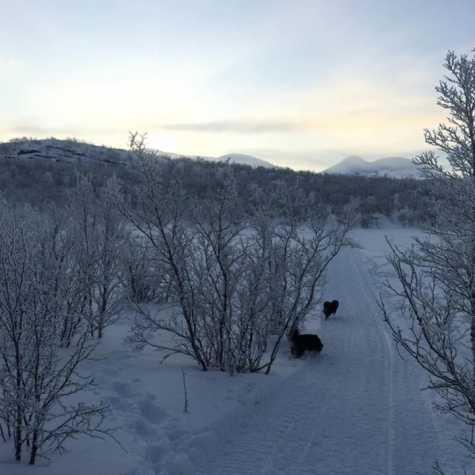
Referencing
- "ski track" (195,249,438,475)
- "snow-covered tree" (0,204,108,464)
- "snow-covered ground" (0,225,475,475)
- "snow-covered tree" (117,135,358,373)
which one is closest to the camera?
"snow-covered tree" (0,204,108,464)

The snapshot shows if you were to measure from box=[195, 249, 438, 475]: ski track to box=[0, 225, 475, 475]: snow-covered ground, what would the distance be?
2 cm

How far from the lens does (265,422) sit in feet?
25.6

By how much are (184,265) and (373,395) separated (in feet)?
15.4

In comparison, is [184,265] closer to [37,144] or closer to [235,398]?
[235,398]

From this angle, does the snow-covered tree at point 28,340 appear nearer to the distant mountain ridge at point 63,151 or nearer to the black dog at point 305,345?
the black dog at point 305,345

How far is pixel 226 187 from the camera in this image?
934cm

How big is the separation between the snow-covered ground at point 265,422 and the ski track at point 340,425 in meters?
0.02

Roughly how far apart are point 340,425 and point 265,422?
50.4 inches

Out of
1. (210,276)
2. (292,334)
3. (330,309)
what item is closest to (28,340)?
(210,276)

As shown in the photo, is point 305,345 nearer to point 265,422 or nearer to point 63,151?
point 265,422

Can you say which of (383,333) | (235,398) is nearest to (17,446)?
(235,398)

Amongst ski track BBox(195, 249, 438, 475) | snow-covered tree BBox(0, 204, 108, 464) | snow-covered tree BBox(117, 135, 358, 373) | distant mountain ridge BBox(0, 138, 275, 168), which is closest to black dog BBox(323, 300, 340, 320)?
ski track BBox(195, 249, 438, 475)

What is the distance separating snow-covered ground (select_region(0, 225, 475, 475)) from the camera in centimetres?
610

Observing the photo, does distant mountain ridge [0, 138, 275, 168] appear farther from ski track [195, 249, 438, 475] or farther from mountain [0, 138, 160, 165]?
ski track [195, 249, 438, 475]
